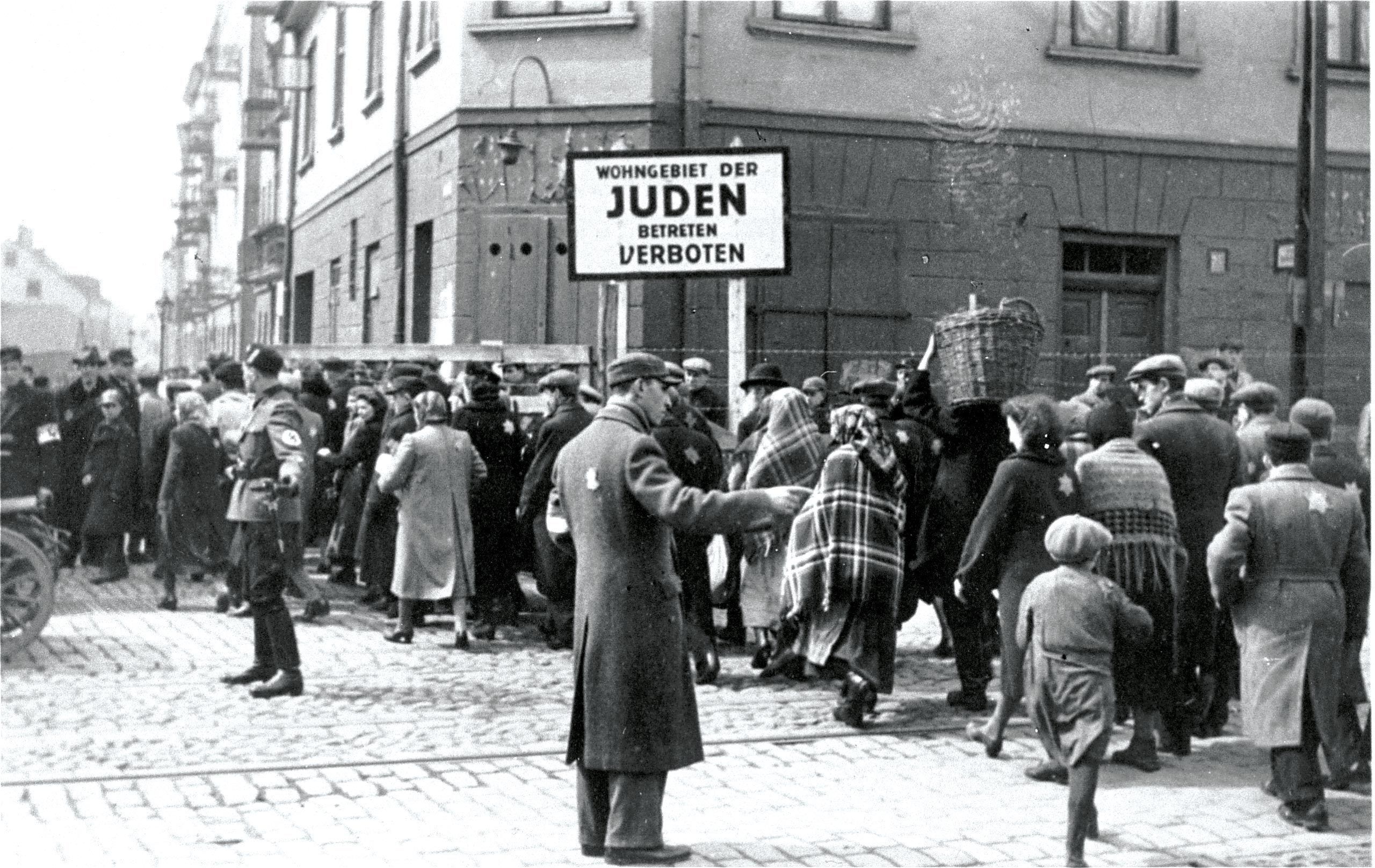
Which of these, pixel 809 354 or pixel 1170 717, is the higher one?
pixel 809 354

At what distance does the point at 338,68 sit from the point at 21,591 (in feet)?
50.8

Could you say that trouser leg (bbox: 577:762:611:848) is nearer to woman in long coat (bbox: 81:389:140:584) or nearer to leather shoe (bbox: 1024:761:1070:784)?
leather shoe (bbox: 1024:761:1070:784)

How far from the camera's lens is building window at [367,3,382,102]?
2129 centimetres

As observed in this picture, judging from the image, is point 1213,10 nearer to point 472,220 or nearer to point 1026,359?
point 472,220

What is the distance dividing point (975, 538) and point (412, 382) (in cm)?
530

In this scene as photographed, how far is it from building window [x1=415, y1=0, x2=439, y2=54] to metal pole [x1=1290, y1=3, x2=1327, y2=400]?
8863 mm

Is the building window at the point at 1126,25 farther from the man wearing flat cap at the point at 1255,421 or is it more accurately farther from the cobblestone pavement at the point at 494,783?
the cobblestone pavement at the point at 494,783

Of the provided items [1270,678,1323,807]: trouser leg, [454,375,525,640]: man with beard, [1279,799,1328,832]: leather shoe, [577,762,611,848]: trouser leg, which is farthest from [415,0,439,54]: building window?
[1279,799,1328,832]: leather shoe

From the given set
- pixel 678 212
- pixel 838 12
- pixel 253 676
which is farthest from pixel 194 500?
pixel 838 12

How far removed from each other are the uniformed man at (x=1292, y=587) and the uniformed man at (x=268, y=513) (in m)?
5.08

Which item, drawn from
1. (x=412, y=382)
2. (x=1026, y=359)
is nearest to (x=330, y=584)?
(x=412, y=382)

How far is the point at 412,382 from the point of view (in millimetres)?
11969

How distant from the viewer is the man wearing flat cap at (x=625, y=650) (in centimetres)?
595

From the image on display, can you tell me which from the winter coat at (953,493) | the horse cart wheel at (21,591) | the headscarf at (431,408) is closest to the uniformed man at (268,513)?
the headscarf at (431,408)
